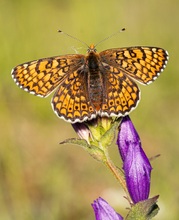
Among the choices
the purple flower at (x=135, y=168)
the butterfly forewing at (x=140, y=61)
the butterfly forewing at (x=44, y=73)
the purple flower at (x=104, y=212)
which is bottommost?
the purple flower at (x=104, y=212)

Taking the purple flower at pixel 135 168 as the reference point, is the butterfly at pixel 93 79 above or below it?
above

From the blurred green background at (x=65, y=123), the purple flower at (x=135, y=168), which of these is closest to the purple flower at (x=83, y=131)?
the purple flower at (x=135, y=168)

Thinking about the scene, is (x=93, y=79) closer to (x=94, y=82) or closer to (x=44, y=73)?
(x=94, y=82)

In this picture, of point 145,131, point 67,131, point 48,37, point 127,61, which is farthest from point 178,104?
point 127,61

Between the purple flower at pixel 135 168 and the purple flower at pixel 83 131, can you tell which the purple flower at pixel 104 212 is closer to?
the purple flower at pixel 135 168

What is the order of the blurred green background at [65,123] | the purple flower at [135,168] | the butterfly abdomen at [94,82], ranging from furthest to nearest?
1. the blurred green background at [65,123]
2. the butterfly abdomen at [94,82]
3. the purple flower at [135,168]

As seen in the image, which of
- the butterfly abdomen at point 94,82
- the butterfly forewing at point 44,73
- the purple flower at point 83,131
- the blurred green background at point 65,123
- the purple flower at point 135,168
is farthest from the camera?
the blurred green background at point 65,123

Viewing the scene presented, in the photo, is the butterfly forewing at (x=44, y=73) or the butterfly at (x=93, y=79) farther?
the butterfly forewing at (x=44, y=73)

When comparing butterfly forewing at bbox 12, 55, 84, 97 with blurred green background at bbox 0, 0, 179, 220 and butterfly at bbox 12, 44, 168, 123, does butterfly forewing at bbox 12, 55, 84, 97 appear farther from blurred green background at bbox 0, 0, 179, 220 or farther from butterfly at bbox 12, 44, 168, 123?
blurred green background at bbox 0, 0, 179, 220
